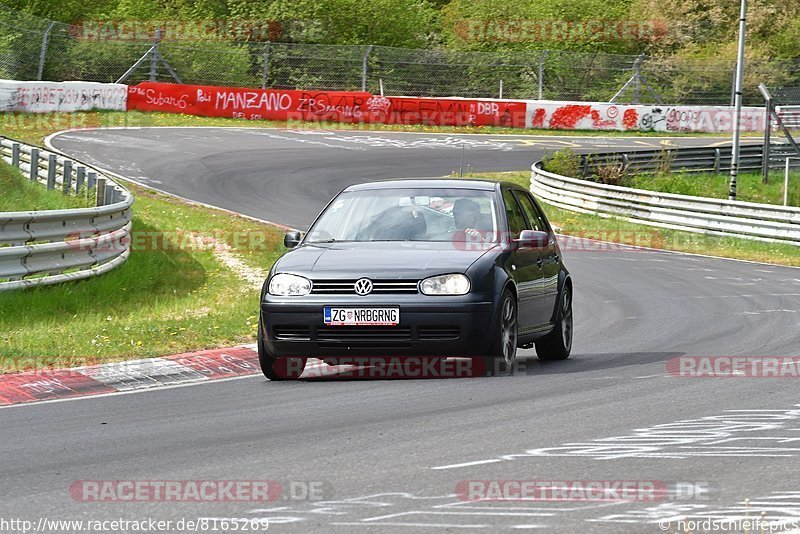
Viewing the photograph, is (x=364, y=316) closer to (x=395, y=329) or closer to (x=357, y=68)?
(x=395, y=329)

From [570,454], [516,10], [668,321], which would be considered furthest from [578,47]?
[570,454]

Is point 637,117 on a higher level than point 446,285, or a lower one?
higher

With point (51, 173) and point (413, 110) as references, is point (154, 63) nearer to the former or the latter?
point (413, 110)

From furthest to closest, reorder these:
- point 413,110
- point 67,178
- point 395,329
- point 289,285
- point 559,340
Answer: point 413,110
point 67,178
point 559,340
point 289,285
point 395,329

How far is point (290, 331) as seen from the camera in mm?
10352

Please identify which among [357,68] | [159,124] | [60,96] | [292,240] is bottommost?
[292,240]

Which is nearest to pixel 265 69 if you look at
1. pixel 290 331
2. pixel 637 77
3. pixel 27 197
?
pixel 637 77

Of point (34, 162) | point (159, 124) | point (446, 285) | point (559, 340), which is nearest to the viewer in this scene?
point (446, 285)

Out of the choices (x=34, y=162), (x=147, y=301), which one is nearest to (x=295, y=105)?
(x=34, y=162)

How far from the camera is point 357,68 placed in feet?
155

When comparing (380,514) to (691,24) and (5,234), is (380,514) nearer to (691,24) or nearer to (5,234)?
(5,234)

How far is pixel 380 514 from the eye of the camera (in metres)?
5.96

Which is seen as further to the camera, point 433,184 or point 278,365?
point 433,184

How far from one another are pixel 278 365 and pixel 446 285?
56.9 inches
